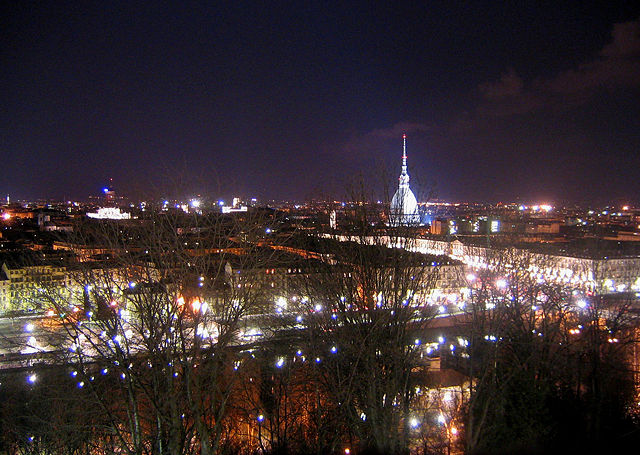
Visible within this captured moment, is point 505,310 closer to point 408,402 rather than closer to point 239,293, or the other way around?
point 408,402

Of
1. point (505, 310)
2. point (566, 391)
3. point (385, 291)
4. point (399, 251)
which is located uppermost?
point (399, 251)

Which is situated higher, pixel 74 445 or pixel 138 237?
pixel 138 237

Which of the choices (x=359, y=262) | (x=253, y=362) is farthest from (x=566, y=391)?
(x=253, y=362)

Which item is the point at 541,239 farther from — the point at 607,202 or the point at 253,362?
the point at 607,202

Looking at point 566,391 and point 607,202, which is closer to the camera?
point 566,391

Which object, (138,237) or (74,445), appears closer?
(138,237)

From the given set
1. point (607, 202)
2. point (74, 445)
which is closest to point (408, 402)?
point (74, 445)

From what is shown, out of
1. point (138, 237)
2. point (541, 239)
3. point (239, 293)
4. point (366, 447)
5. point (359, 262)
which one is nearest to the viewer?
point (239, 293)

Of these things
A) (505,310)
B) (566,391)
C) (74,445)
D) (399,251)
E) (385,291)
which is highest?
(399,251)

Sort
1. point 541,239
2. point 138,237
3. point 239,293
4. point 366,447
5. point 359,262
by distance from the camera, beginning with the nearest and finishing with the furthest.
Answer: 1. point 239,293
2. point 138,237
3. point 366,447
4. point 359,262
5. point 541,239
